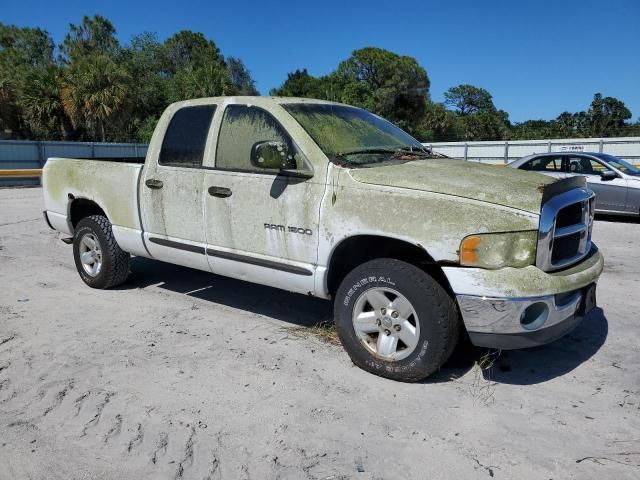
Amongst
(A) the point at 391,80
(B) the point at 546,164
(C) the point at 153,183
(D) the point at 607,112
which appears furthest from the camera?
(D) the point at 607,112

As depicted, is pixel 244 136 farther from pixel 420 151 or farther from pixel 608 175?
pixel 608 175

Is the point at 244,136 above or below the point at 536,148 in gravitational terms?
above

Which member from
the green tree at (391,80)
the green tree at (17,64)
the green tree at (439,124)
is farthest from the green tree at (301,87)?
the green tree at (17,64)

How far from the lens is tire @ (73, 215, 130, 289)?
18.1ft

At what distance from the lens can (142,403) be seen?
3355 mm

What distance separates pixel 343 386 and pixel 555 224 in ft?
5.58

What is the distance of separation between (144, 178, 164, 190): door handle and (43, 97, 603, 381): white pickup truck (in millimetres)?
16

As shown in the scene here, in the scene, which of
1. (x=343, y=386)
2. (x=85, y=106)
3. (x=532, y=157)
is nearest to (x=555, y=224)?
(x=343, y=386)

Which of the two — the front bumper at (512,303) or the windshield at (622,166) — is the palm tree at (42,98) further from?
the front bumper at (512,303)

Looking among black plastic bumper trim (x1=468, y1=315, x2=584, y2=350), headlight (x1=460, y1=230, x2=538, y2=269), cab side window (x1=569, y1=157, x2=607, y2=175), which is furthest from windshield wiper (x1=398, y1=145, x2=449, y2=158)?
cab side window (x1=569, y1=157, x2=607, y2=175)

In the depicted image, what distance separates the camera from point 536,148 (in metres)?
22.8

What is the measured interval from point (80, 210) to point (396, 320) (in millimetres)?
4192

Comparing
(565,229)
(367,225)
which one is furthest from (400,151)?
(565,229)

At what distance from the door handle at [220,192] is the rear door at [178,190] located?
15 centimetres
